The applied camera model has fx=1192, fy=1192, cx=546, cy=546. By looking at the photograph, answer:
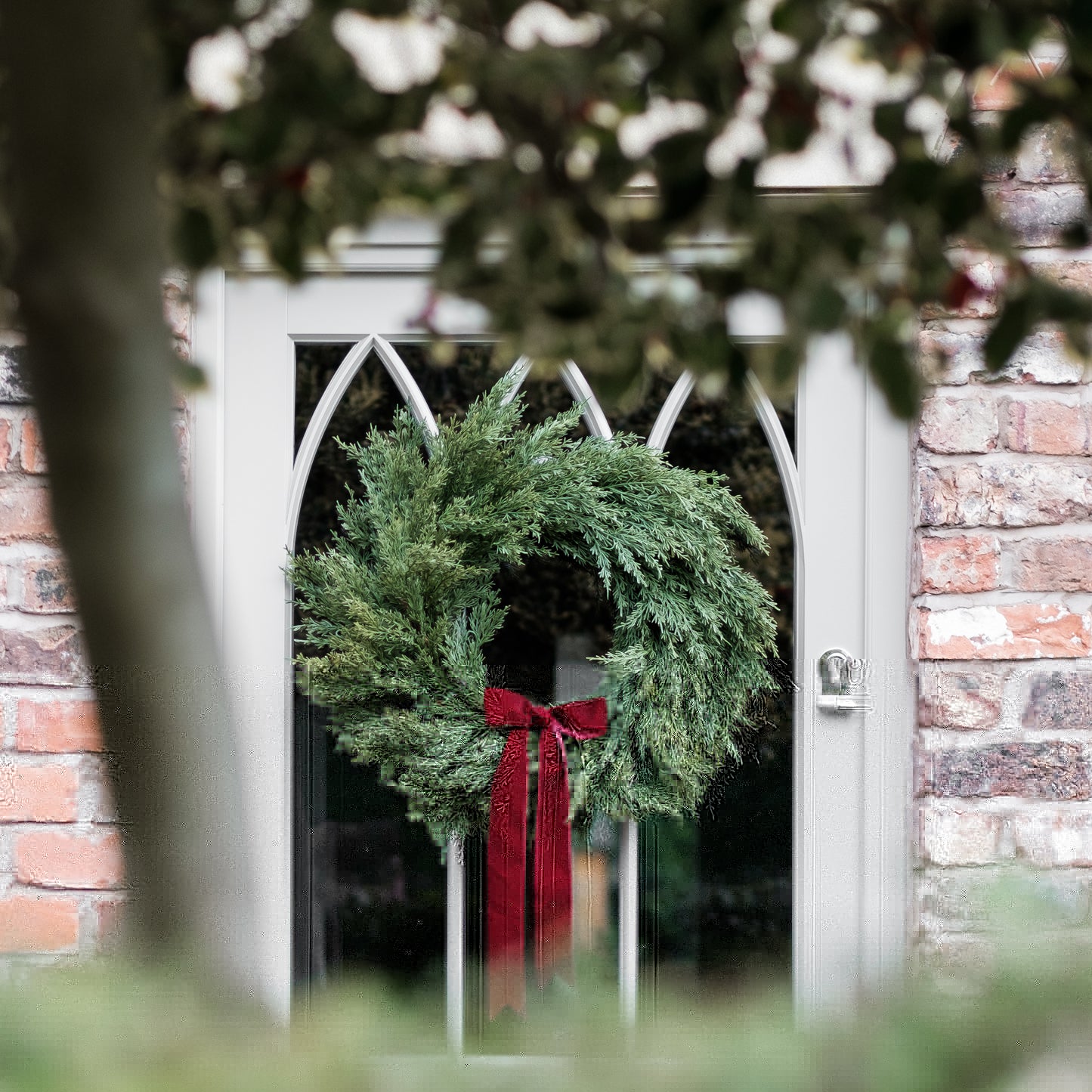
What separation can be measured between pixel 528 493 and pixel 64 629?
2.90 ft

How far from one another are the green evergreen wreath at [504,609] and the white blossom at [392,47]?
1.88 feet

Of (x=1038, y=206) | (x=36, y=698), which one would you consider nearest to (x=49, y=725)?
(x=36, y=698)

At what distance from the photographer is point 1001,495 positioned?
83.0 inches

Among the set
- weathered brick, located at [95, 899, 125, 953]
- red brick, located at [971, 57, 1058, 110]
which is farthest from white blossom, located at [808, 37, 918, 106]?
weathered brick, located at [95, 899, 125, 953]

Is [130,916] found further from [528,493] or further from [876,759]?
[528,493]

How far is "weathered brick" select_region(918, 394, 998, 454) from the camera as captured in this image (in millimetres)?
2119

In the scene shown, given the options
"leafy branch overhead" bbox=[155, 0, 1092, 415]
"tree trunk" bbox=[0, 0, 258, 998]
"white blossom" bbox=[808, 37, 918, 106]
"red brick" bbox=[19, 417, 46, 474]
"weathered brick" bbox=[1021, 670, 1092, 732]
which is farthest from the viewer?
"red brick" bbox=[19, 417, 46, 474]

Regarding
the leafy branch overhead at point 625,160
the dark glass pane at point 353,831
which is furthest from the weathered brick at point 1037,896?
the dark glass pane at point 353,831

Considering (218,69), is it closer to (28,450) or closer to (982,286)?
(28,450)

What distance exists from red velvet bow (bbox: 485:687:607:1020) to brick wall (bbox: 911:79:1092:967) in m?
0.62

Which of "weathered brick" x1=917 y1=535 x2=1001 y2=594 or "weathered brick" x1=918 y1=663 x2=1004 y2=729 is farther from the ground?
"weathered brick" x1=917 y1=535 x2=1001 y2=594

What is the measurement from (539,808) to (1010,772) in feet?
2.65

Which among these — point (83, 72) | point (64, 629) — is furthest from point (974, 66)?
point (64, 629)

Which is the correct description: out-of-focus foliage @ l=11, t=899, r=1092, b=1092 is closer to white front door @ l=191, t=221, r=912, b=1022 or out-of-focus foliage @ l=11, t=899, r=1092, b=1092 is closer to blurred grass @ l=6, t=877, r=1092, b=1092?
blurred grass @ l=6, t=877, r=1092, b=1092
